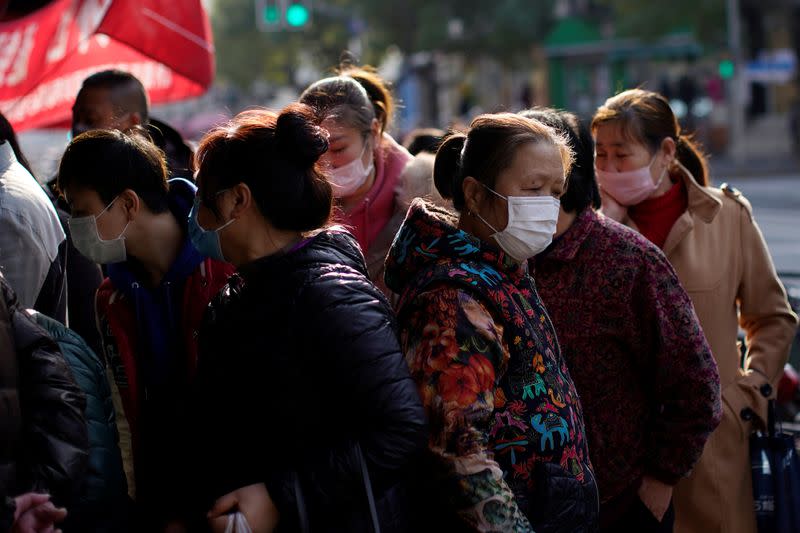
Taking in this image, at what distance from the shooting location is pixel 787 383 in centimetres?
649

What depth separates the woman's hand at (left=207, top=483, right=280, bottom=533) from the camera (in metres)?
2.52

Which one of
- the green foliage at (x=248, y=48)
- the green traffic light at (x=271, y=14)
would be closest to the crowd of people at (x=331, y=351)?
the green traffic light at (x=271, y=14)

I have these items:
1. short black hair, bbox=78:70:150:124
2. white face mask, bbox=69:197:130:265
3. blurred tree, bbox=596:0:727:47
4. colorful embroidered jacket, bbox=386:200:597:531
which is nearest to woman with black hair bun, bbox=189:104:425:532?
colorful embroidered jacket, bbox=386:200:597:531

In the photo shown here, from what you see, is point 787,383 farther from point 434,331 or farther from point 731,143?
point 731,143

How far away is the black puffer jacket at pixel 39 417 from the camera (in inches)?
99.0

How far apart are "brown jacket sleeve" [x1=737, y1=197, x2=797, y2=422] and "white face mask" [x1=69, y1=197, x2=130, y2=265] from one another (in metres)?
2.22

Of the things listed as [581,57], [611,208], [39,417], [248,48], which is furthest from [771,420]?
[248,48]

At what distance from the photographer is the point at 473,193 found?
296cm

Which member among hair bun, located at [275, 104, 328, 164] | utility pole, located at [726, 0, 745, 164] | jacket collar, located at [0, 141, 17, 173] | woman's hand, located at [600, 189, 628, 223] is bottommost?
utility pole, located at [726, 0, 745, 164]

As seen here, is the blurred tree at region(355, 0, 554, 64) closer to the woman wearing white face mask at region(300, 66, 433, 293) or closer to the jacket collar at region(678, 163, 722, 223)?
the woman wearing white face mask at region(300, 66, 433, 293)

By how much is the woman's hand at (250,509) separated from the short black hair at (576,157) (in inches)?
56.9

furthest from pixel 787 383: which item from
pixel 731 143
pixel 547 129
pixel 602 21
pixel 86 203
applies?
pixel 602 21

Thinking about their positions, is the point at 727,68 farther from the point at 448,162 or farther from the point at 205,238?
the point at 205,238

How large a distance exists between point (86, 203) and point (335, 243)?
878mm
